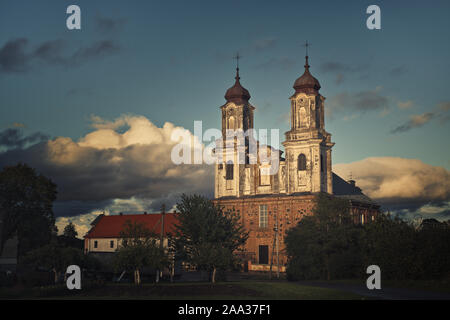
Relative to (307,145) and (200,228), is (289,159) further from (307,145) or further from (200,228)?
(200,228)

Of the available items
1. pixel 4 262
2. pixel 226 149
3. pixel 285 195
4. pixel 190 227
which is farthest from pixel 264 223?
pixel 4 262

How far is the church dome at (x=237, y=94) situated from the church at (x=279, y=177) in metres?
0.66

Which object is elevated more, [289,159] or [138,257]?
[289,159]

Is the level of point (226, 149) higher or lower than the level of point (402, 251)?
higher

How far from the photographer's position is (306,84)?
67.7 m

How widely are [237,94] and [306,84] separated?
1037 centimetres

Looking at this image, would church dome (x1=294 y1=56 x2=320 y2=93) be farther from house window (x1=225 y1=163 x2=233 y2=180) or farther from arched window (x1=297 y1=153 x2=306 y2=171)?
house window (x1=225 y1=163 x2=233 y2=180)

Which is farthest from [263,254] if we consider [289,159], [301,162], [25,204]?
[25,204]

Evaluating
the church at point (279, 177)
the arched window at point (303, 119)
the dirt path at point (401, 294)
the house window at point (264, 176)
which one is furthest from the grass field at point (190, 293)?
the house window at point (264, 176)

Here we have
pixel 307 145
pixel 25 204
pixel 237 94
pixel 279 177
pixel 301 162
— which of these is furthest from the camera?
pixel 237 94

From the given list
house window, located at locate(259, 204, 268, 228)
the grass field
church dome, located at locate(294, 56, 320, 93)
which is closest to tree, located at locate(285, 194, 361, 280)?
the grass field
